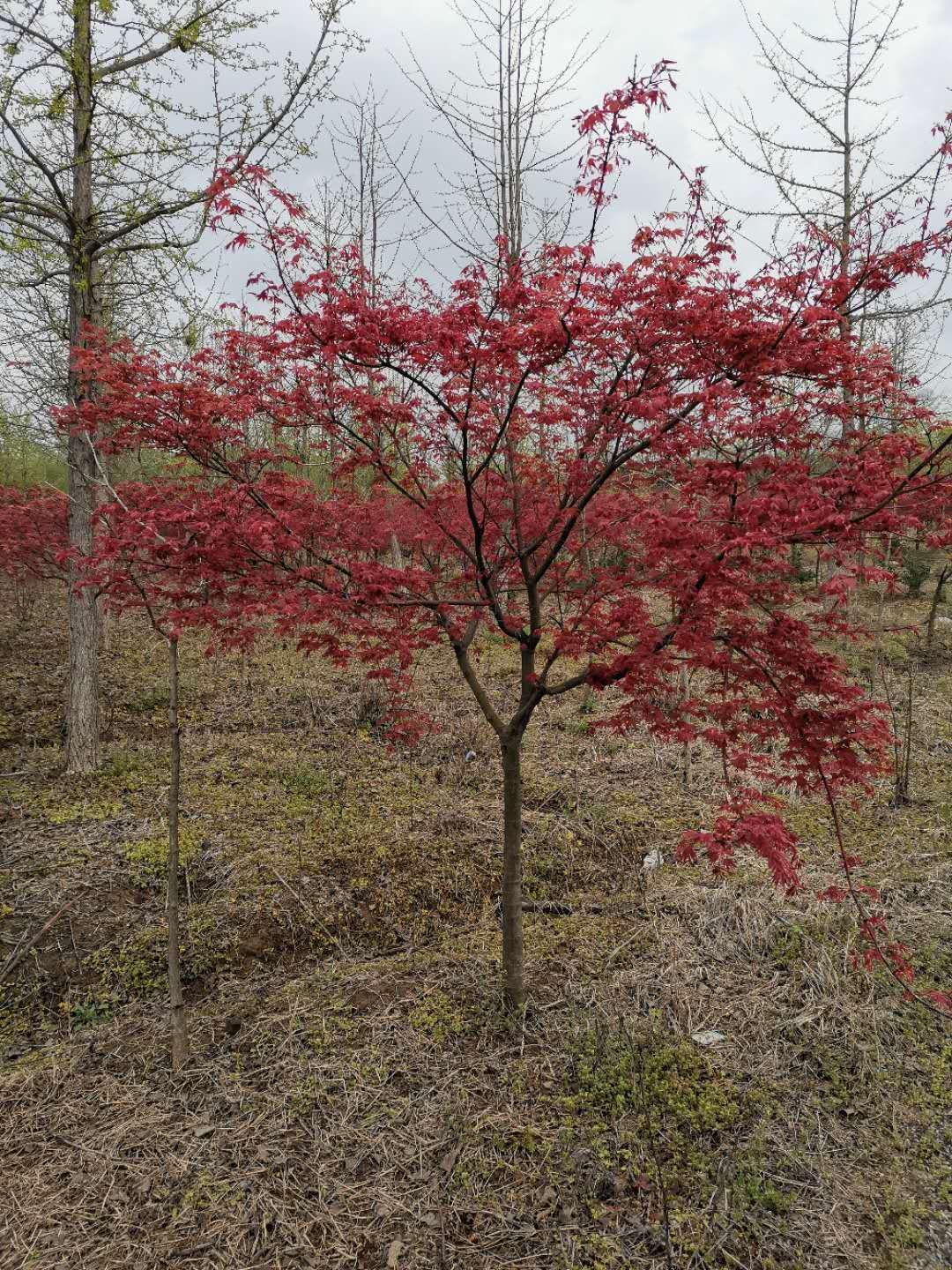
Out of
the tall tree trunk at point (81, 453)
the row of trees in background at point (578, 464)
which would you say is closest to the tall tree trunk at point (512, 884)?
the row of trees in background at point (578, 464)

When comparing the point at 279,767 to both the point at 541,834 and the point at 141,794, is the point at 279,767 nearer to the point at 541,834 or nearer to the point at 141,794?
the point at 141,794

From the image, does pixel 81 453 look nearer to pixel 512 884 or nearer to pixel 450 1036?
pixel 512 884

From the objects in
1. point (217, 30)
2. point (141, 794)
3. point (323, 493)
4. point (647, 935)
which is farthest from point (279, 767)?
point (217, 30)

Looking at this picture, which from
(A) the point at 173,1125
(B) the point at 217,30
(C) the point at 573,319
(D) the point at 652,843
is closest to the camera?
(C) the point at 573,319

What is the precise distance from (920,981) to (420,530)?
3.73m

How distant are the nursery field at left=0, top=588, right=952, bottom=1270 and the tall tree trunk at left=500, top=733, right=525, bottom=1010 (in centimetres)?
19

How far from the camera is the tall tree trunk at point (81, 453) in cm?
536

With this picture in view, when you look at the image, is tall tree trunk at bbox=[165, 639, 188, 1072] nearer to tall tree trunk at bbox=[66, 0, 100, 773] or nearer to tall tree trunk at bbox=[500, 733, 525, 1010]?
tall tree trunk at bbox=[500, 733, 525, 1010]

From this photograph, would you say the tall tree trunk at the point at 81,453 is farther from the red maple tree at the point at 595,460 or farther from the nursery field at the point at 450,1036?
the red maple tree at the point at 595,460

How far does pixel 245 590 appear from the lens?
139 inches

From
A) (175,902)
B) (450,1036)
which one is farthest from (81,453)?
(450,1036)

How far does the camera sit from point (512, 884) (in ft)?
11.4

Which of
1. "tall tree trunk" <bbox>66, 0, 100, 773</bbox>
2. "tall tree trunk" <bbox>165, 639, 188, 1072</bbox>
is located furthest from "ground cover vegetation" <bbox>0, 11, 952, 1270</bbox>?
"tall tree trunk" <bbox>66, 0, 100, 773</bbox>

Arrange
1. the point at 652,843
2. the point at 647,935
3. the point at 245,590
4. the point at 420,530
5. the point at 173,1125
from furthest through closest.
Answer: the point at 652,843 < the point at 647,935 < the point at 420,530 < the point at 245,590 < the point at 173,1125
